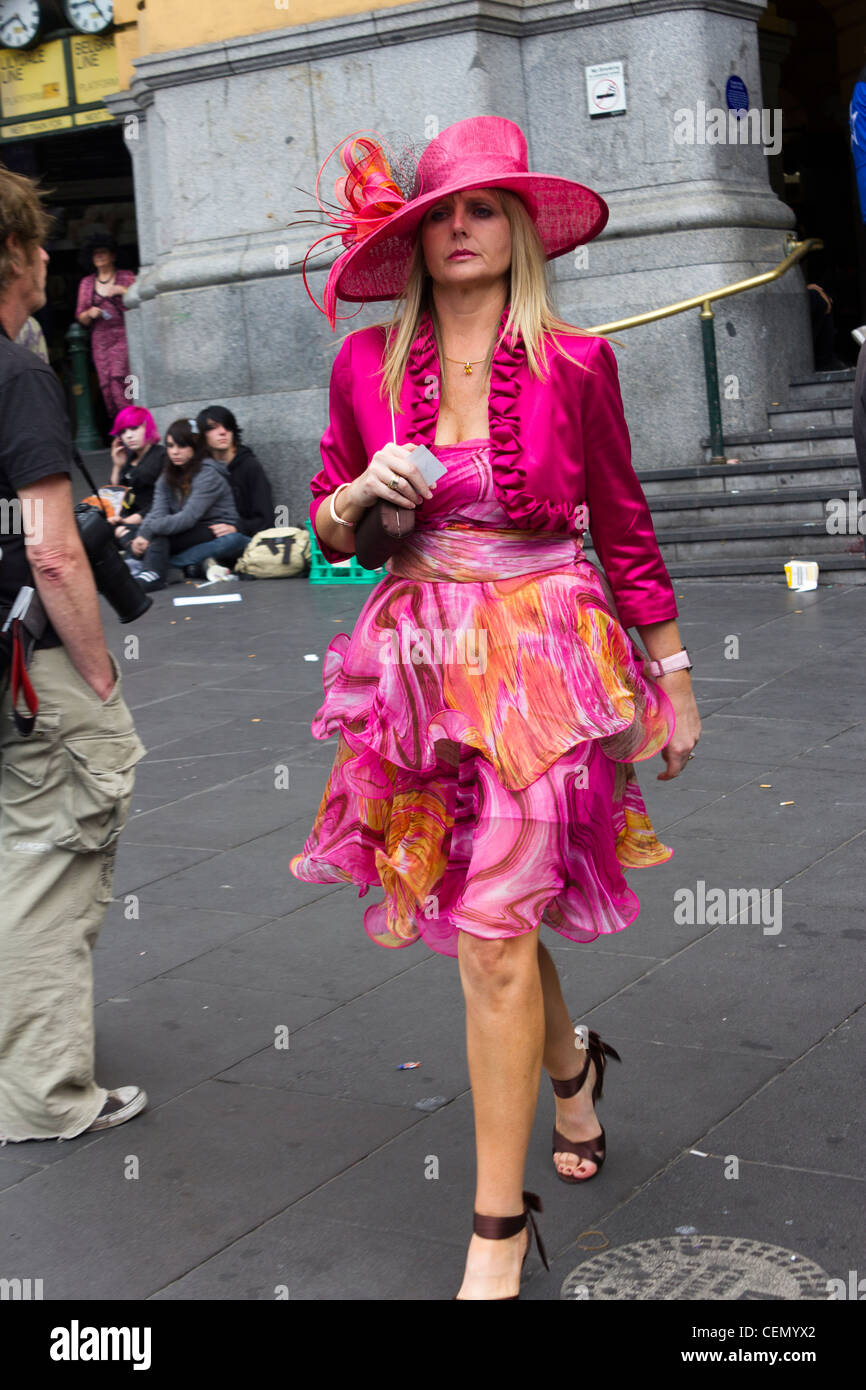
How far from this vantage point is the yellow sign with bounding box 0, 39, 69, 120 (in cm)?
1650

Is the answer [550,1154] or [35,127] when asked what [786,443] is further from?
[35,127]

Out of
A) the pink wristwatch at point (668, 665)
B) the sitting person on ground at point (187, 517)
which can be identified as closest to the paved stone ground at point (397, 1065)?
the pink wristwatch at point (668, 665)

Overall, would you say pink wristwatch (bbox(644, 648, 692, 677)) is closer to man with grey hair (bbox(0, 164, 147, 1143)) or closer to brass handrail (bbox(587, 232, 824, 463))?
man with grey hair (bbox(0, 164, 147, 1143))

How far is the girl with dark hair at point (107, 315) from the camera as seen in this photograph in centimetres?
1639

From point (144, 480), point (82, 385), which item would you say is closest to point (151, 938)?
point (144, 480)

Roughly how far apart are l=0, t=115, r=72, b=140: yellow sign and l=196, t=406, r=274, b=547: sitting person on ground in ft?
19.2

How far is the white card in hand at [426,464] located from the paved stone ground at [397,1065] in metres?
1.45

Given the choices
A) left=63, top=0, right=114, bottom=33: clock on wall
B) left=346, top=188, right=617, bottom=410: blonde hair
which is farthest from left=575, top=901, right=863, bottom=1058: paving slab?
left=63, top=0, right=114, bottom=33: clock on wall

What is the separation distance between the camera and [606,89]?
11.6 m

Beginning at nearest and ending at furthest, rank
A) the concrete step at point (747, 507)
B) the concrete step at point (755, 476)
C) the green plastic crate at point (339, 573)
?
the concrete step at point (747, 507) → the concrete step at point (755, 476) → the green plastic crate at point (339, 573)

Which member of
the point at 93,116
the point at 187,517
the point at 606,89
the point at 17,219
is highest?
the point at 93,116

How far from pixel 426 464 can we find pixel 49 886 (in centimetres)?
147

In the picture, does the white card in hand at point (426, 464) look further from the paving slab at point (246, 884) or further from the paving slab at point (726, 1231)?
the paving slab at point (246, 884)

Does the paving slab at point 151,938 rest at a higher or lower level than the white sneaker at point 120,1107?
higher
